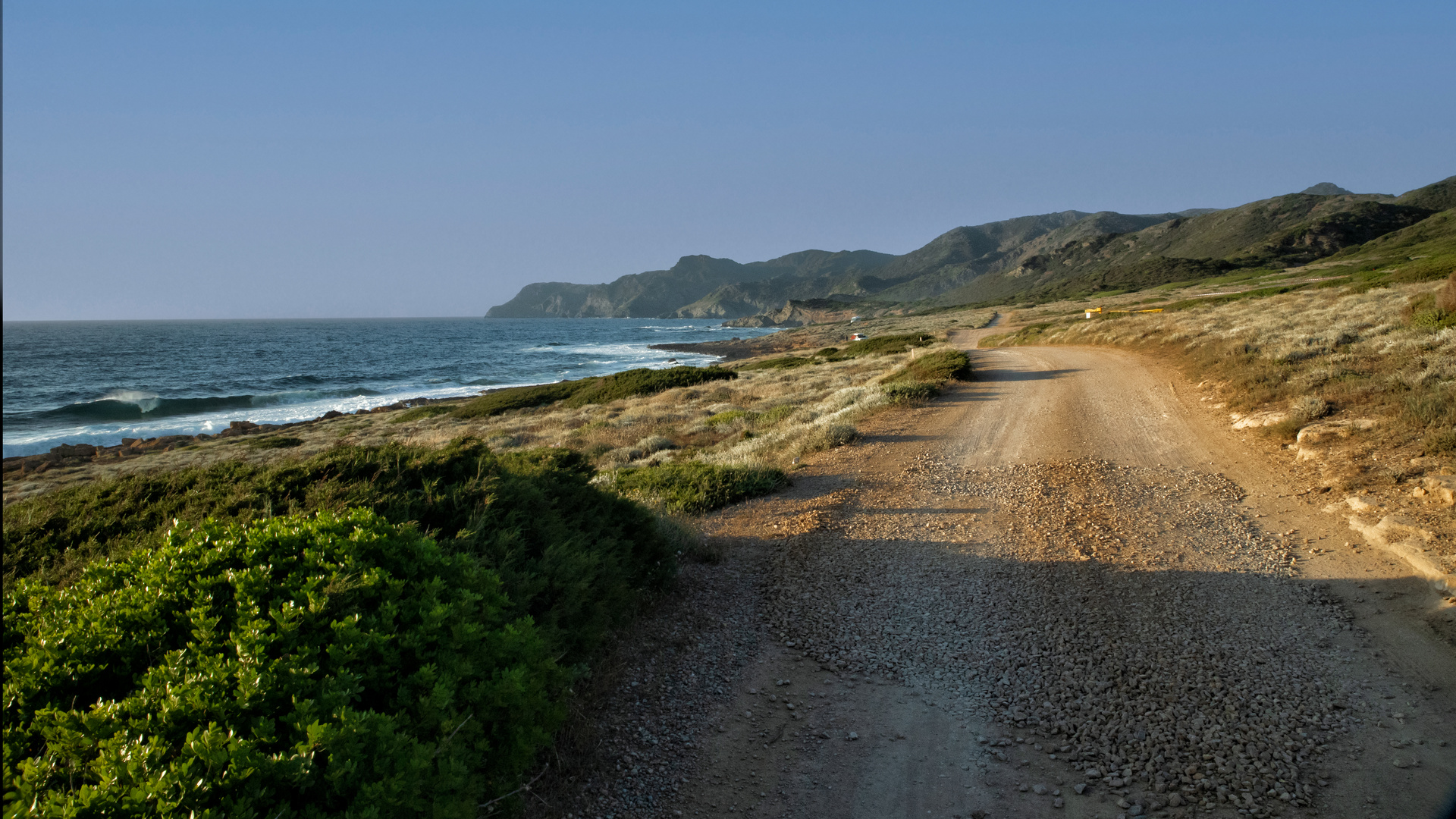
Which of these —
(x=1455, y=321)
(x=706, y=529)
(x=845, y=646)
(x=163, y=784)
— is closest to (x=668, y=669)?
(x=845, y=646)

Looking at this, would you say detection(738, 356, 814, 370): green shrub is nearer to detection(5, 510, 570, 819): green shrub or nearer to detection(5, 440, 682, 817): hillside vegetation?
detection(5, 440, 682, 817): hillside vegetation

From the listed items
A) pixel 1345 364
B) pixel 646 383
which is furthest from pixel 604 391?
pixel 1345 364

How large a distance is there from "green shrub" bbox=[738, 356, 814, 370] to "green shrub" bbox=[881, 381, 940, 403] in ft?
61.8

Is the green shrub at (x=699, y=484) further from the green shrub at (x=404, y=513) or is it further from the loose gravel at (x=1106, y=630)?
the green shrub at (x=404, y=513)

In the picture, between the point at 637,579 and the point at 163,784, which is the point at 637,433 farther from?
the point at 163,784

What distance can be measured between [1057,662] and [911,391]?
12.0 m

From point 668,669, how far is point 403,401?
3981cm

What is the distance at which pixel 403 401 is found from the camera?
137 feet

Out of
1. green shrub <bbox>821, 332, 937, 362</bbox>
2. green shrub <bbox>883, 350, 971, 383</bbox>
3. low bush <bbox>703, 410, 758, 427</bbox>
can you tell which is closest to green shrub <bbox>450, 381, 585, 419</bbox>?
green shrub <bbox>821, 332, 937, 362</bbox>

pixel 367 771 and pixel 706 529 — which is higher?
pixel 367 771

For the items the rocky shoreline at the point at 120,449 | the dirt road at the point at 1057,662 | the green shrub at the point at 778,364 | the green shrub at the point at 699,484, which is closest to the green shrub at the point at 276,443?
the rocky shoreline at the point at 120,449

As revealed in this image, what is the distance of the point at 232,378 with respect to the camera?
2197 inches

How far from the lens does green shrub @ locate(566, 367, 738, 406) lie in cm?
2969

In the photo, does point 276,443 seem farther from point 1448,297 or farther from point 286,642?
point 1448,297
